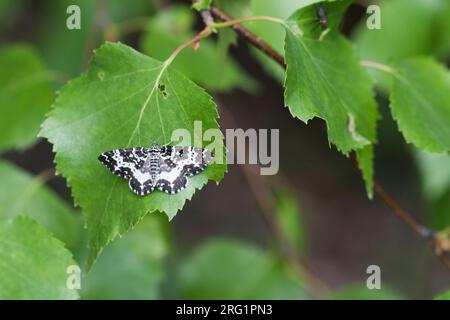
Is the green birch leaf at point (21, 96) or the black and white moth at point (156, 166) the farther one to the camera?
the green birch leaf at point (21, 96)

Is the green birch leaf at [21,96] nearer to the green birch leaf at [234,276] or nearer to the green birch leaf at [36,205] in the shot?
the green birch leaf at [36,205]

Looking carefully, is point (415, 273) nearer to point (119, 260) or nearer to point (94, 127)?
point (119, 260)

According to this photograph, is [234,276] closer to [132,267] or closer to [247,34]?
[132,267]

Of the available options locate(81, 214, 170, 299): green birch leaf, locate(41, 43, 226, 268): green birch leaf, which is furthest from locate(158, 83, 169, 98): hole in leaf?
locate(81, 214, 170, 299): green birch leaf

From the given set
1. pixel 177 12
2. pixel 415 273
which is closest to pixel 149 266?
pixel 177 12

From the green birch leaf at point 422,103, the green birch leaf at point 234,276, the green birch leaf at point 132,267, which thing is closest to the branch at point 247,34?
the green birch leaf at point 422,103
